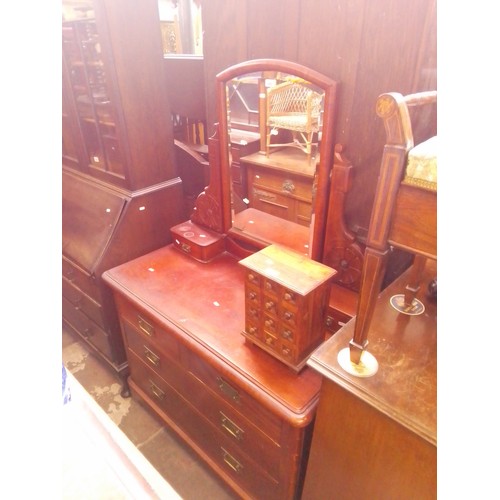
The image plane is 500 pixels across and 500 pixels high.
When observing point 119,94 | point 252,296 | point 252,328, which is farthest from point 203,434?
point 119,94

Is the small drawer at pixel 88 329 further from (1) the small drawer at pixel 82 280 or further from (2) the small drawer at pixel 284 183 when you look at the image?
(2) the small drawer at pixel 284 183

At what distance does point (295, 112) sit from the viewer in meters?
1.30

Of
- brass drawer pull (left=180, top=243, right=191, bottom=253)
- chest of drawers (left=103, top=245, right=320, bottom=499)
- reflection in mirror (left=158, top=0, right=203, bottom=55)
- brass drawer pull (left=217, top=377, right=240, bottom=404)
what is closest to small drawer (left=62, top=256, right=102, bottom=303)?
chest of drawers (left=103, top=245, right=320, bottom=499)

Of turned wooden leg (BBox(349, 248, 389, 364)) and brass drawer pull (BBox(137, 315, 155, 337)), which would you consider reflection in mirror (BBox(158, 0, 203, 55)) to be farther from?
turned wooden leg (BBox(349, 248, 389, 364))

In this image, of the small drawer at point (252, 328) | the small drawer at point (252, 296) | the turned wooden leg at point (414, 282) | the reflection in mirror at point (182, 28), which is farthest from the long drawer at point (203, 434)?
the reflection in mirror at point (182, 28)

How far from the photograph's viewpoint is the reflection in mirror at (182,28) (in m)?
2.74

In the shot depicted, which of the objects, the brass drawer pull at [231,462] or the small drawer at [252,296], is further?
the brass drawer pull at [231,462]

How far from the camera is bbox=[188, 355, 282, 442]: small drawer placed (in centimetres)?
119

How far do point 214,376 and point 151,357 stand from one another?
1.54 ft

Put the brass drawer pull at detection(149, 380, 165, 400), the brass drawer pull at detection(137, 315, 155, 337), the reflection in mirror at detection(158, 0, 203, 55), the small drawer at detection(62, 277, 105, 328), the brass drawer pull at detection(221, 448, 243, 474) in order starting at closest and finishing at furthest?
the brass drawer pull at detection(221, 448, 243, 474)
the brass drawer pull at detection(137, 315, 155, 337)
the brass drawer pull at detection(149, 380, 165, 400)
the small drawer at detection(62, 277, 105, 328)
the reflection in mirror at detection(158, 0, 203, 55)

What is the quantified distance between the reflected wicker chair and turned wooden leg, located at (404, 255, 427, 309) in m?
0.52

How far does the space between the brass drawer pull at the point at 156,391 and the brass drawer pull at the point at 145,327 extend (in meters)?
0.33
